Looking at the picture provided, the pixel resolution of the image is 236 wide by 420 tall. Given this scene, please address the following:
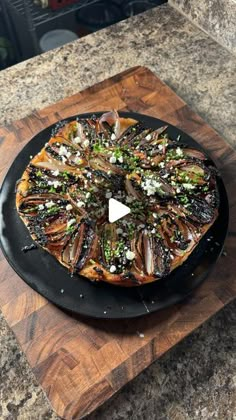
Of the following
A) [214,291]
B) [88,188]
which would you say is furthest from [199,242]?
[88,188]

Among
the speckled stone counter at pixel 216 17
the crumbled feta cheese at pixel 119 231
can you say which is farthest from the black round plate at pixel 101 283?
the speckled stone counter at pixel 216 17

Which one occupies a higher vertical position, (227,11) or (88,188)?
(227,11)

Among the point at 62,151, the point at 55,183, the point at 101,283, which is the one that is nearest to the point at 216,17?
the point at 62,151

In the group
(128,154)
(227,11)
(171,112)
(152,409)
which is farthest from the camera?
(227,11)

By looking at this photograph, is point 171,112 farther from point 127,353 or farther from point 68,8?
point 68,8

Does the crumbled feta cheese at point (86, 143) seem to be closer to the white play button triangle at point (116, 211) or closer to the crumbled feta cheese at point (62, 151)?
the crumbled feta cheese at point (62, 151)

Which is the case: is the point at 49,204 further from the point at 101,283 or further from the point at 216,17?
the point at 216,17

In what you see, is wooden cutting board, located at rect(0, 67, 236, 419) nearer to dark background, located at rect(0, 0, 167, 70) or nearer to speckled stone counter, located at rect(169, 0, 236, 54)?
speckled stone counter, located at rect(169, 0, 236, 54)
